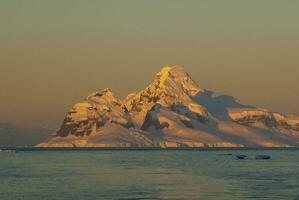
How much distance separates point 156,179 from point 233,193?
18876 mm

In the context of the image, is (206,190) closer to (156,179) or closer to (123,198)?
(123,198)

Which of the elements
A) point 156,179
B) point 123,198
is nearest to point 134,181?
point 156,179

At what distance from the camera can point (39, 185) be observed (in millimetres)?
67875

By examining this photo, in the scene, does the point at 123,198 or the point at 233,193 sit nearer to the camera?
the point at 123,198

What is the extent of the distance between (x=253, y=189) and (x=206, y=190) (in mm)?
3692

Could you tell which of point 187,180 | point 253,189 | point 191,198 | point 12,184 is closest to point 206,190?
point 253,189

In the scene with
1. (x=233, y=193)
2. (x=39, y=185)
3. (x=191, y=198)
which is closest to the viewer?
(x=191, y=198)

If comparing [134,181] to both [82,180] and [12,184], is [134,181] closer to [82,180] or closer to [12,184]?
[82,180]

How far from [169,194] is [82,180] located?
62.6ft

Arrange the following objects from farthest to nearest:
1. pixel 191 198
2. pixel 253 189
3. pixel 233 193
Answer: pixel 253 189 < pixel 233 193 < pixel 191 198

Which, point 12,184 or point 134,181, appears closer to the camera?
point 12,184

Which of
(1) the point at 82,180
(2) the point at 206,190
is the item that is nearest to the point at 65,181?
(1) the point at 82,180

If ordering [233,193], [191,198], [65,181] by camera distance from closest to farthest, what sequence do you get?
[191,198], [233,193], [65,181]

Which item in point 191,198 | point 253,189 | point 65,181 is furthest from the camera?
point 65,181
